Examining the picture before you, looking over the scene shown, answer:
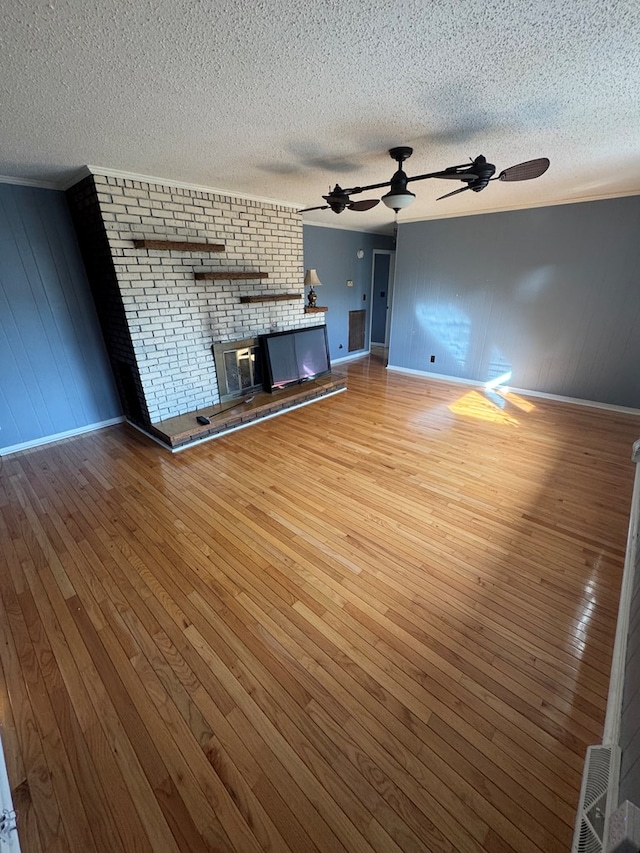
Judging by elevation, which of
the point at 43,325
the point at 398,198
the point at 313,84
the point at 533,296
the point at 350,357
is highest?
the point at 313,84

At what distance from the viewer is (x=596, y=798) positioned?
99 centimetres

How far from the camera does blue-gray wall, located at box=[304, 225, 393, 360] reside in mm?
5645

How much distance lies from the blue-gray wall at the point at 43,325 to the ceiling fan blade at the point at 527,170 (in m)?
3.86

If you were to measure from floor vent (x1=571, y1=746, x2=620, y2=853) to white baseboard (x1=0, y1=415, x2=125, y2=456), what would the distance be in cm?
460

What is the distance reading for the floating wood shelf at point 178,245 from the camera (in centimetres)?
305

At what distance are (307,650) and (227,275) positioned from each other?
3640mm

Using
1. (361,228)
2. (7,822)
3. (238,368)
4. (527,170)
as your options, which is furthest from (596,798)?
(361,228)

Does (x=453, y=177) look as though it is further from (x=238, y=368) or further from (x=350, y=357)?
(x=350, y=357)

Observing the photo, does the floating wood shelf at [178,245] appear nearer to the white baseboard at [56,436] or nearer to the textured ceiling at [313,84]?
the textured ceiling at [313,84]

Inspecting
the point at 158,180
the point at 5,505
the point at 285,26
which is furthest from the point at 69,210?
the point at 285,26

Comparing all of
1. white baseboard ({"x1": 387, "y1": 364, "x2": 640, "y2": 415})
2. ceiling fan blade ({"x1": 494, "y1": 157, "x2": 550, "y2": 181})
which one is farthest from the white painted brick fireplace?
ceiling fan blade ({"x1": 494, "y1": 157, "x2": 550, "y2": 181})

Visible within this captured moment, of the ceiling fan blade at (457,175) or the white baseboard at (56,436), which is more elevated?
the ceiling fan blade at (457,175)

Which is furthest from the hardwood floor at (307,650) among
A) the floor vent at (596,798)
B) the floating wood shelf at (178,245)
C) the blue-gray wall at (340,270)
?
the blue-gray wall at (340,270)

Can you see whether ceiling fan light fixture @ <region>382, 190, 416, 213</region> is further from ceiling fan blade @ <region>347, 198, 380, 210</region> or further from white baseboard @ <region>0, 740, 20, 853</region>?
white baseboard @ <region>0, 740, 20, 853</region>
